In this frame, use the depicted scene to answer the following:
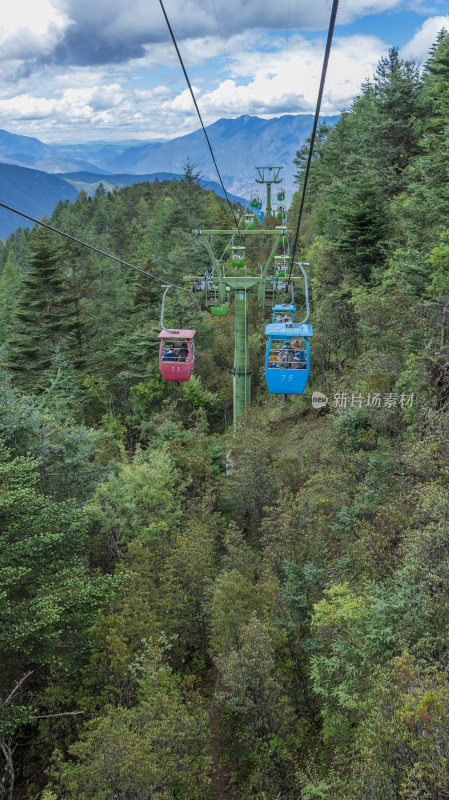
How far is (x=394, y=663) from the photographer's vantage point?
24.0ft

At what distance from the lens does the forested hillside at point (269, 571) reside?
889 cm

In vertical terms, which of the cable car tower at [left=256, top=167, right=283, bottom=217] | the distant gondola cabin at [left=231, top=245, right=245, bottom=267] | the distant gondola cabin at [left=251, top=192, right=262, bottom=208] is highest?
the cable car tower at [left=256, top=167, right=283, bottom=217]

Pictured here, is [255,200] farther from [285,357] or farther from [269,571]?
[269,571]

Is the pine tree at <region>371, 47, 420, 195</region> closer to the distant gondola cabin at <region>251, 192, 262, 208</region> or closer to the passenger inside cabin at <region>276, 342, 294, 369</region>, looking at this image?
the distant gondola cabin at <region>251, 192, 262, 208</region>

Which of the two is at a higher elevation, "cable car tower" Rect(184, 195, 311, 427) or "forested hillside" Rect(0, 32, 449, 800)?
"cable car tower" Rect(184, 195, 311, 427)

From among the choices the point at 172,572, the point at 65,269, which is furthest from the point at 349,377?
the point at 65,269

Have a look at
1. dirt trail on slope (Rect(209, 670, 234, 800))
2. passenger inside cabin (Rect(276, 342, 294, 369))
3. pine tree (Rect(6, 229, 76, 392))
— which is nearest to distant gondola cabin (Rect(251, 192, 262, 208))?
pine tree (Rect(6, 229, 76, 392))

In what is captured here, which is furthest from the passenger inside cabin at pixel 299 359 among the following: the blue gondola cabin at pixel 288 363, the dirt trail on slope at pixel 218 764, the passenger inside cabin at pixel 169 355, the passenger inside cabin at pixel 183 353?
the dirt trail on slope at pixel 218 764

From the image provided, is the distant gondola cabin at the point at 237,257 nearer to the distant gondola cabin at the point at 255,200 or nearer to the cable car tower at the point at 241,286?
the cable car tower at the point at 241,286

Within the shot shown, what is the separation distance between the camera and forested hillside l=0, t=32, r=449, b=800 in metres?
8.89

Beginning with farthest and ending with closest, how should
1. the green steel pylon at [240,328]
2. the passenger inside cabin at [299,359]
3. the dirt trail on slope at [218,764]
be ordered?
the green steel pylon at [240,328]
the passenger inside cabin at [299,359]
the dirt trail on slope at [218,764]

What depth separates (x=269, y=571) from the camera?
1554 centimetres

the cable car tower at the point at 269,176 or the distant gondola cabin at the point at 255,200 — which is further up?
the cable car tower at the point at 269,176

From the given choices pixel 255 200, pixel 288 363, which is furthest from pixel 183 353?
pixel 255 200
